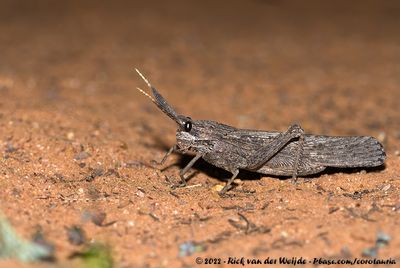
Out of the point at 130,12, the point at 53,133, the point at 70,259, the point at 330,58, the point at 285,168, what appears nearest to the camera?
the point at 70,259

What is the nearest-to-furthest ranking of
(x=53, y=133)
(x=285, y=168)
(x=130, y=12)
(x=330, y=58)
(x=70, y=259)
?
(x=70, y=259)
(x=285, y=168)
(x=53, y=133)
(x=330, y=58)
(x=130, y=12)

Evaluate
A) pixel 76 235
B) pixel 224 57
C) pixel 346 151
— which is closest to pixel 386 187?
pixel 346 151

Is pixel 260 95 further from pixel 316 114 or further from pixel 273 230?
pixel 273 230

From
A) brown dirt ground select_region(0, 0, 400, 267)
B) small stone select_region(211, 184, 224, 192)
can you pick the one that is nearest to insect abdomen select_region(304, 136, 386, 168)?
brown dirt ground select_region(0, 0, 400, 267)

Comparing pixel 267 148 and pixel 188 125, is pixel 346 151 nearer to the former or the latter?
pixel 267 148

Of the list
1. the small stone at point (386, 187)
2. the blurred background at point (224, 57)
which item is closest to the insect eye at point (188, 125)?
the small stone at point (386, 187)

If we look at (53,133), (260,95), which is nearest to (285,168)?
(53,133)

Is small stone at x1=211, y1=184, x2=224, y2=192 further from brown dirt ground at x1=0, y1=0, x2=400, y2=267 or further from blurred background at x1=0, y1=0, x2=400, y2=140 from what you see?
blurred background at x1=0, y1=0, x2=400, y2=140

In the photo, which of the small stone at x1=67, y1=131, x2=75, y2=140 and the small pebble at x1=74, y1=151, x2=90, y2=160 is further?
the small stone at x1=67, y1=131, x2=75, y2=140

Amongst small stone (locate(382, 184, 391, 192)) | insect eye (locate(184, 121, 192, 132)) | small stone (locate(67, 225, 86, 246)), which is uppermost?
small stone (locate(382, 184, 391, 192))
